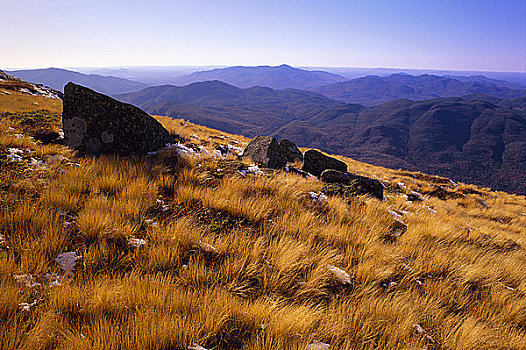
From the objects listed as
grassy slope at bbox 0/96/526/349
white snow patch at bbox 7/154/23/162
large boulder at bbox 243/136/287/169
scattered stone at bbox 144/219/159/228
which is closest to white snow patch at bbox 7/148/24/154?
white snow patch at bbox 7/154/23/162

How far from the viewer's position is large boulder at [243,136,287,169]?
327 inches

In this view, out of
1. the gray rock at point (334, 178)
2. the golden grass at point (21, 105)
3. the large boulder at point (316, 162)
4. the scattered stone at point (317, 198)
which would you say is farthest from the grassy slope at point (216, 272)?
the golden grass at point (21, 105)

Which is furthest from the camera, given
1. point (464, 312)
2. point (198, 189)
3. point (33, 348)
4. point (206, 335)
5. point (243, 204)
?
point (198, 189)

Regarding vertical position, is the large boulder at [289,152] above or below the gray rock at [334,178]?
above

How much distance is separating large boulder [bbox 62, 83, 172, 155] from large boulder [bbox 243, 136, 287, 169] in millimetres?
4014

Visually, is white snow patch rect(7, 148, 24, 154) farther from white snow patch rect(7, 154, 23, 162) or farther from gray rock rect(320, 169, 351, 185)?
gray rock rect(320, 169, 351, 185)

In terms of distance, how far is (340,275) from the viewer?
3.07m

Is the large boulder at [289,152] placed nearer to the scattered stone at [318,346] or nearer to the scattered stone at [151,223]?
the scattered stone at [151,223]

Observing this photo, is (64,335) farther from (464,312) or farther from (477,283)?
(477,283)

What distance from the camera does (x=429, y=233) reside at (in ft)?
16.9

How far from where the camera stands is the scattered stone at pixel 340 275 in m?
3.00

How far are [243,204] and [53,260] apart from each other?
2.68 m

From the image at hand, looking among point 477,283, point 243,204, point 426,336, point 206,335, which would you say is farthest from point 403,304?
point 243,204

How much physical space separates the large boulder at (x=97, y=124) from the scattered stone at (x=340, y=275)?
5600 millimetres
